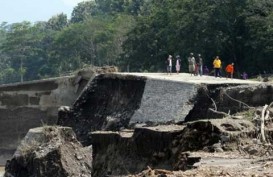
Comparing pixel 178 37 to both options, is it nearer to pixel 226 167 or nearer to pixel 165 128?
pixel 165 128

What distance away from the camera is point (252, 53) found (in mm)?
37188

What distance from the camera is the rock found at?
17.7 metres

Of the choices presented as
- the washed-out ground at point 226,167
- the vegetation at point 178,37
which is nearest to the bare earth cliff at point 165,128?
the washed-out ground at point 226,167

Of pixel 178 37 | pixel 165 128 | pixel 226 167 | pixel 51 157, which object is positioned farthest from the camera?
pixel 178 37

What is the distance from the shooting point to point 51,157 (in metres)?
17.8

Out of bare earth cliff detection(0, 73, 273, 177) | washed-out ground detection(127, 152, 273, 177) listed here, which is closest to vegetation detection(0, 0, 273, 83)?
bare earth cliff detection(0, 73, 273, 177)

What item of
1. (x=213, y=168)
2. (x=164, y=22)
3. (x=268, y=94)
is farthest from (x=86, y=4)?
(x=213, y=168)

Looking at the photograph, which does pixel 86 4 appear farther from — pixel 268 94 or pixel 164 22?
pixel 268 94

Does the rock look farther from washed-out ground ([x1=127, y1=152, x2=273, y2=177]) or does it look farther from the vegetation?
the vegetation

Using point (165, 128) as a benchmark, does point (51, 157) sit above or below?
below

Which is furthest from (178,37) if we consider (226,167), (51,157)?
(226,167)

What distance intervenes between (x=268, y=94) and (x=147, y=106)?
497cm

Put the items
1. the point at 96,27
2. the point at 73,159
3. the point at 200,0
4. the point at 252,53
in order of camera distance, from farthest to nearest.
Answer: the point at 96,27, the point at 200,0, the point at 252,53, the point at 73,159

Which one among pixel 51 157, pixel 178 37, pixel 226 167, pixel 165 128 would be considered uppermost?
pixel 178 37
